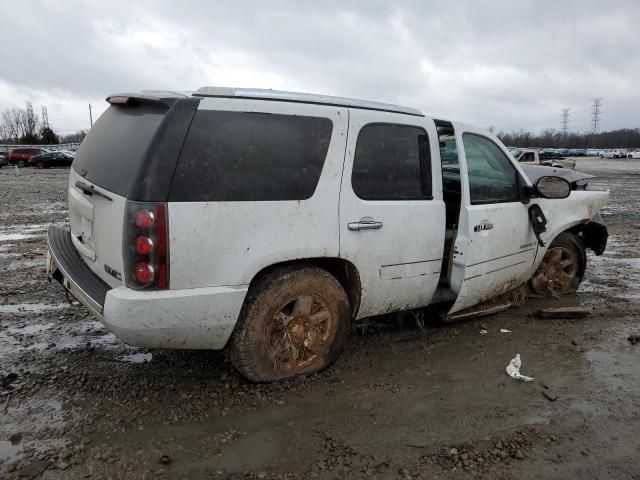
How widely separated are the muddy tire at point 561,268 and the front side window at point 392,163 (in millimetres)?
2314

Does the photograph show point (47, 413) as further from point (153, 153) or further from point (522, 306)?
point (522, 306)

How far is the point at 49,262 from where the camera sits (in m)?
3.78

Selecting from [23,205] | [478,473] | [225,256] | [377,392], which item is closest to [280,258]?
[225,256]

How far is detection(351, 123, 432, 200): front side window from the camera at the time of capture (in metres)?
3.54

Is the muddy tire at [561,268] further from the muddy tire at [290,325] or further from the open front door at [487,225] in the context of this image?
the muddy tire at [290,325]

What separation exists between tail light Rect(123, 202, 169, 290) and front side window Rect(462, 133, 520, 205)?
100 inches

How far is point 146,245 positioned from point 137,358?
4.93 feet

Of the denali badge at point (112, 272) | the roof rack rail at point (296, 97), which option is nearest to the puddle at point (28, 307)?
the denali badge at point (112, 272)

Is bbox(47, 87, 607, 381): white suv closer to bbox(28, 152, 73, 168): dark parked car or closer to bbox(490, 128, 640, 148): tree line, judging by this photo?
bbox(28, 152, 73, 168): dark parked car

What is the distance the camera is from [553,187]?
4840 millimetres

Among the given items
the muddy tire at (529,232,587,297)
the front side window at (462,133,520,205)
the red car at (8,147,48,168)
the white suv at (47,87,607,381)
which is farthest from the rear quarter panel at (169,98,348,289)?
the red car at (8,147,48,168)

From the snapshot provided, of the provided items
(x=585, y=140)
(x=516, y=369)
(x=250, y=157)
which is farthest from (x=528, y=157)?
(x=585, y=140)

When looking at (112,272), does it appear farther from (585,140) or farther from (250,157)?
(585,140)

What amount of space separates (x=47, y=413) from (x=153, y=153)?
1752 millimetres
